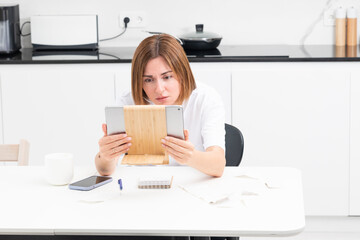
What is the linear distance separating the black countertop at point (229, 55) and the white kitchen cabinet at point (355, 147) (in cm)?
14

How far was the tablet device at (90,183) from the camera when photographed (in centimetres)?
196

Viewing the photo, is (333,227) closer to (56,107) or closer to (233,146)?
(233,146)

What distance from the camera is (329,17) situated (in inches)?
147

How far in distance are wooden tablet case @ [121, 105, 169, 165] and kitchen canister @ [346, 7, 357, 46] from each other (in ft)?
6.64

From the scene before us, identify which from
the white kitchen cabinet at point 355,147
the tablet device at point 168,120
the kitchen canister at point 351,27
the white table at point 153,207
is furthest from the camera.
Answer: the kitchen canister at point 351,27

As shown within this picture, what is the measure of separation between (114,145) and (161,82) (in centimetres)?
33

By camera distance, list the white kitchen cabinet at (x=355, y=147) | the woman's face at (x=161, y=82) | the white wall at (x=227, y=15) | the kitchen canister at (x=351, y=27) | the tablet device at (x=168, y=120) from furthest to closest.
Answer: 1. the white wall at (x=227, y=15)
2. the kitchen canister at (x=351, y=27)
3. the white kitchen cabinet at (x=355, y=147)
4. the woman's face at (x=161, y=82)
5. the tablet device at (x=168, y=120)

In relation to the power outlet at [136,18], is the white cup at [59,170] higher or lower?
lower

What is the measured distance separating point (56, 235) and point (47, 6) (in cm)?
230

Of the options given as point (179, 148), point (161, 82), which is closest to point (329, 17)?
point (161, 82)

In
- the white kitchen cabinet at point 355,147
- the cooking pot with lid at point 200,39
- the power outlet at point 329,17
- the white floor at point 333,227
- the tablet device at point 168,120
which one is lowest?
the white floor at point 333,227

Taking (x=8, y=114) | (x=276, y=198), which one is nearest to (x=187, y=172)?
(x=276, y=198)

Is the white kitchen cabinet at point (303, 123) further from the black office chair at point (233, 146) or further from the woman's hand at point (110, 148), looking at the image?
the woman's hand at point (110, 148)

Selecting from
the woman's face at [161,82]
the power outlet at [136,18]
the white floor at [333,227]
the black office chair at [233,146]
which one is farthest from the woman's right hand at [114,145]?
the power outlet at [136,18]
